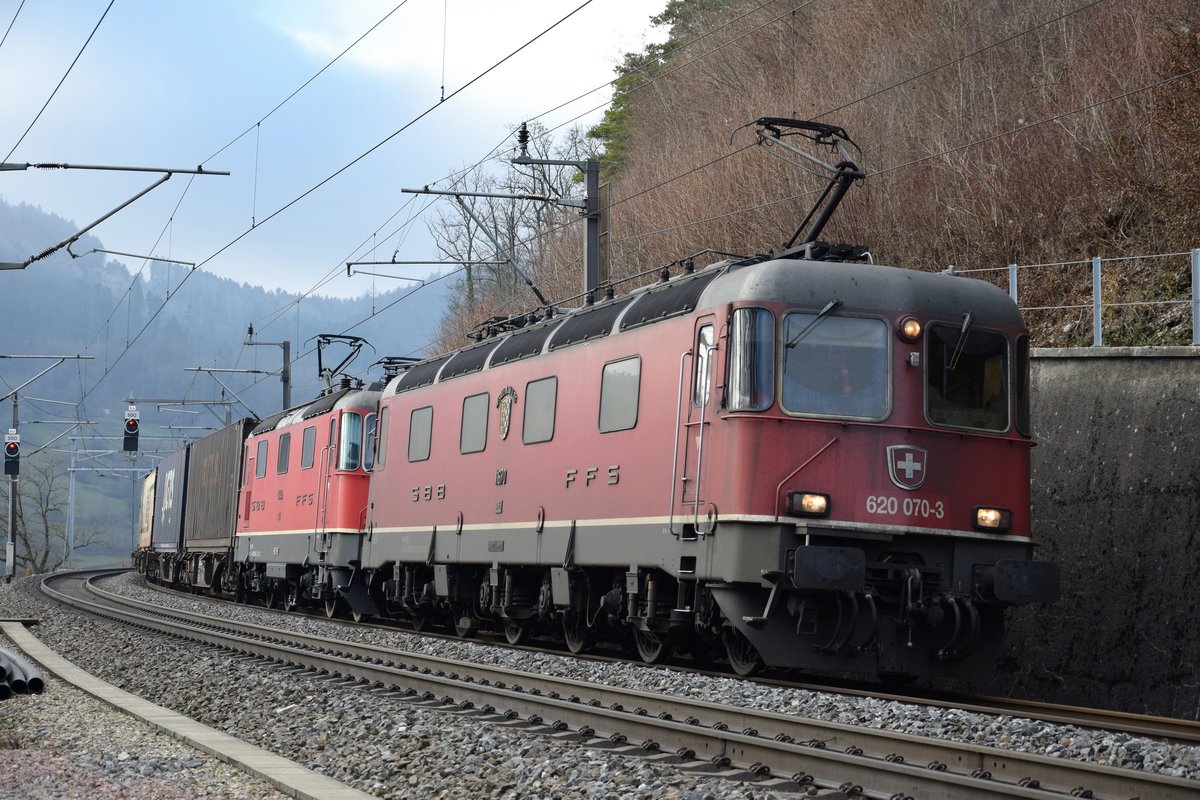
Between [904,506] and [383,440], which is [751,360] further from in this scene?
[383,440]

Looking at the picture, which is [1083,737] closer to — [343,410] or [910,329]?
[910,329]

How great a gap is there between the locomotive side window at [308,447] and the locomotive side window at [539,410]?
927cm

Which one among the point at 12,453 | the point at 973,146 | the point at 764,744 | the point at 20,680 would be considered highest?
the point at 973,146

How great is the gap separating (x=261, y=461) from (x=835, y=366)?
19079 millimetres

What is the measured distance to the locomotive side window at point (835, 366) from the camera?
1127cm

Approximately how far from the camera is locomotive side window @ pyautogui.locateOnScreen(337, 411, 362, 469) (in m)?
22.5

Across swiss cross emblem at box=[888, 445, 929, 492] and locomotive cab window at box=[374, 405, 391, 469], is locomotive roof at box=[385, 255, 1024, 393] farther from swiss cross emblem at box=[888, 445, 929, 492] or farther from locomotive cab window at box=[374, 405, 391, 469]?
locomotive cab window at box=[374, 405, 391, 469]

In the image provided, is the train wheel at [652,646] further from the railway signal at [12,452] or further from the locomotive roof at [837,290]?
the railway signal at [12,452]

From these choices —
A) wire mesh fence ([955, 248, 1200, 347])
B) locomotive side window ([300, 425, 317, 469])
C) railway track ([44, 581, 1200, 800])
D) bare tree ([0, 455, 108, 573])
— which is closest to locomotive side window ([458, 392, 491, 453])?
railway track ([44, 581, 1200, 800])

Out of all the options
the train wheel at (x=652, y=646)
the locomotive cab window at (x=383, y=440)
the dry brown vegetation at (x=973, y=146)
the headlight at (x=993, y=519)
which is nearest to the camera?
the headlight at (x=993, y=519)

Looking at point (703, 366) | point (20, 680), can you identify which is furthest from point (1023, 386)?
point (20, 680)

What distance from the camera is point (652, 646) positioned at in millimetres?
13906

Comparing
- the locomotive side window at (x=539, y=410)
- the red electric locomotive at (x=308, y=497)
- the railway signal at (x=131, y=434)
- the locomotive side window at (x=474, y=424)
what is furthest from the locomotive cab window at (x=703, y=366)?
the railway signal at (x=131, y=434)

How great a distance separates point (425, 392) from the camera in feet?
62.8
